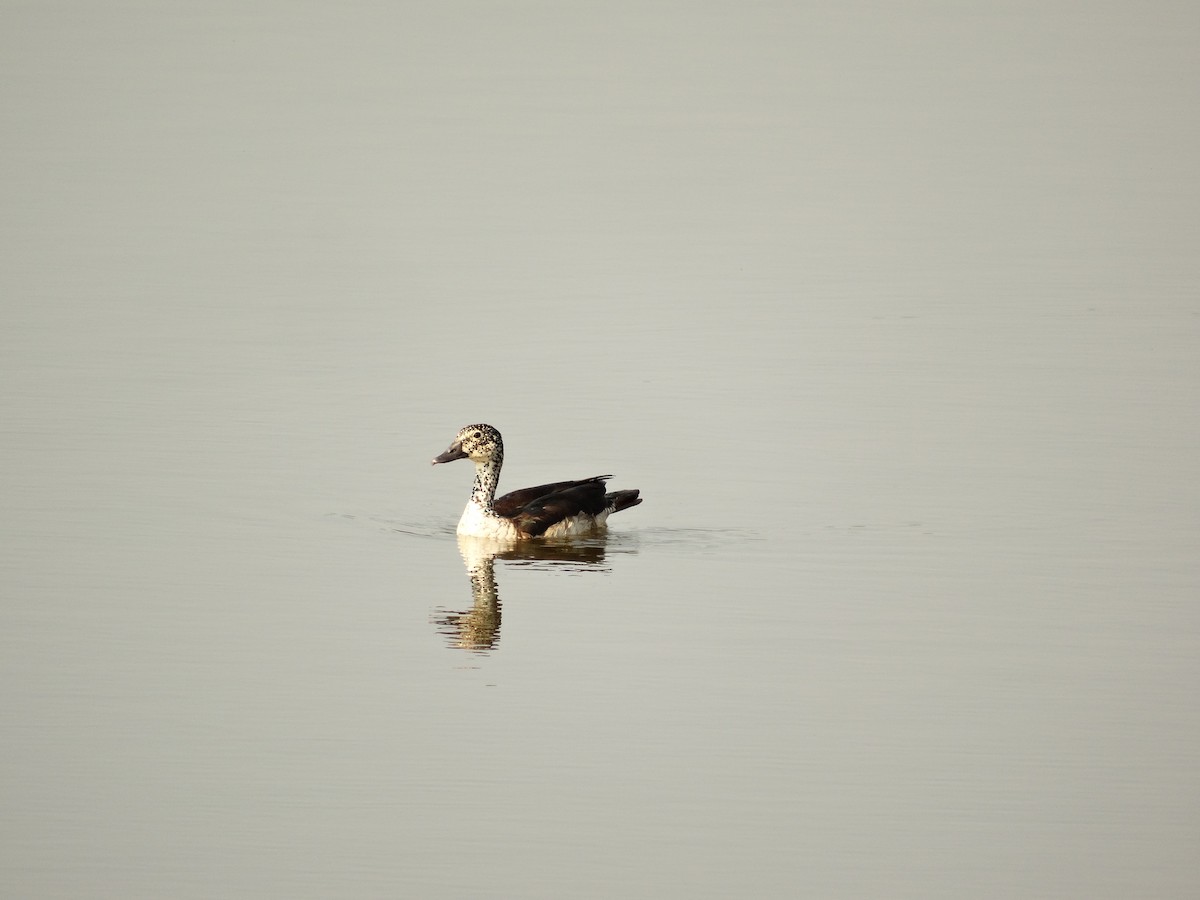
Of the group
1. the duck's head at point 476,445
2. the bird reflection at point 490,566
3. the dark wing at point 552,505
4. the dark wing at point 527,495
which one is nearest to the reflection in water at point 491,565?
the bird reflection at point 490,566

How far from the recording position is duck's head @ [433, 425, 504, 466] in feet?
57.7

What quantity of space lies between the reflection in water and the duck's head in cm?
→ 95

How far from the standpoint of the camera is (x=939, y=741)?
11.7m

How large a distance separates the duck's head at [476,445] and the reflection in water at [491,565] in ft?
3.11

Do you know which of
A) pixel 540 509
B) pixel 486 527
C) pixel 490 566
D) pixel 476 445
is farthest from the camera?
pixel 476 445

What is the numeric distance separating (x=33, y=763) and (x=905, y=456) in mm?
9963

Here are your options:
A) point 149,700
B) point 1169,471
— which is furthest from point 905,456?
point 149,700

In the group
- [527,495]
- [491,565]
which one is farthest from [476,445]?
[491,565]

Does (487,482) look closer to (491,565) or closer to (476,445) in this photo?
(476,445)

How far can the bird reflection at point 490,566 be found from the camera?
44.8 feet

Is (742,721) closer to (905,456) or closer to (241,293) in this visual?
(905,456)

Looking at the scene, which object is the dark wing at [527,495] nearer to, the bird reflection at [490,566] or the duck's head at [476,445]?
the bird reflection at [490,566]

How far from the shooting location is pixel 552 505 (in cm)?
1689

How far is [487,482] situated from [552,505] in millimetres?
701
